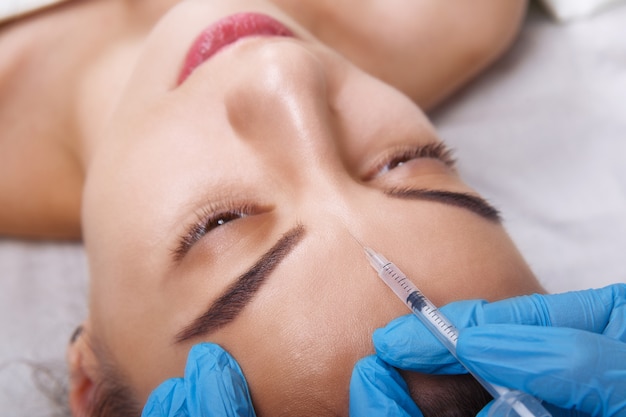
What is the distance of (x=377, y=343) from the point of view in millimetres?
767

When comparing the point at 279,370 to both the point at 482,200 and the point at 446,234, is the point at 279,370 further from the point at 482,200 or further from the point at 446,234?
the point at 482,200

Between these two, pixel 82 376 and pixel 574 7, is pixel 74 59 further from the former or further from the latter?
pixel 574 7

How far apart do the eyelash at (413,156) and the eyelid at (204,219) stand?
8.3 inches

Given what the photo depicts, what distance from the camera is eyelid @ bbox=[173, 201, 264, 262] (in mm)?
884

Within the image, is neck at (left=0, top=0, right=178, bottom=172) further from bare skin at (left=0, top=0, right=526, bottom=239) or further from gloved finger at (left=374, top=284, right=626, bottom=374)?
gloved finger at (left=374, top=284, right=626, bottom=374)

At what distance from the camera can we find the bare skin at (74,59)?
55.0 inches

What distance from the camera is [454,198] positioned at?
3.05 ft

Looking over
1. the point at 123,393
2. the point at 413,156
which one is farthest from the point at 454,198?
the point at 123,393

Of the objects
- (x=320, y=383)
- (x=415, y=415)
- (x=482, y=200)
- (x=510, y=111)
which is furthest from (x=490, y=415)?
(x=510, y=111)

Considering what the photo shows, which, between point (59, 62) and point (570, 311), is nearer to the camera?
point (570, 311)

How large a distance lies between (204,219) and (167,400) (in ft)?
0.84

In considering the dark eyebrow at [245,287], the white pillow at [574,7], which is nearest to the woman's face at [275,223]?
the dark eyebrow at [245,287]

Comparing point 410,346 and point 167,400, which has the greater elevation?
point 410,346

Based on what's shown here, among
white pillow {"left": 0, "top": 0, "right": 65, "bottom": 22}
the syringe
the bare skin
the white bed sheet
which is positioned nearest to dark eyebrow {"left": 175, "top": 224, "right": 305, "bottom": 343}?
the syringe
